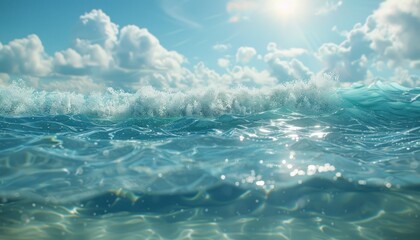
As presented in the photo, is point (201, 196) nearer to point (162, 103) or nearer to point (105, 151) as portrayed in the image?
point (105, 151)

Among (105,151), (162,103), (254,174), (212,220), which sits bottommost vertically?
(212,220)

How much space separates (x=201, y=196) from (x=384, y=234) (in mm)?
2483

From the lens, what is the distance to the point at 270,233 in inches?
154

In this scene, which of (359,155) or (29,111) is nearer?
(359,155)

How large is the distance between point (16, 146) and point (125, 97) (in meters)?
11.2

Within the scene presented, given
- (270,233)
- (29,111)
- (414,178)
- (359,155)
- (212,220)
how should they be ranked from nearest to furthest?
(270,233)
(212,220)
(414,178)
(359,155)
(29,111)

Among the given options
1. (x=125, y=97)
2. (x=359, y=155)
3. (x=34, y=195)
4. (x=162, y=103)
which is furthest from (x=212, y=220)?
(x=125, y=97)

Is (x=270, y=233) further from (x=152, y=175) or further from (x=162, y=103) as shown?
(x=162, y=103)

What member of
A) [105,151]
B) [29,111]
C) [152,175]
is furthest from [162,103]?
[152,175]

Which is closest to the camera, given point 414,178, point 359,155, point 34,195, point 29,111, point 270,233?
point 270,233

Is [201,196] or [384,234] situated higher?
[201,196]

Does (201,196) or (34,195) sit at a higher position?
(34,195)

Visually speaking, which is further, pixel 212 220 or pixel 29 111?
pixel 29 111

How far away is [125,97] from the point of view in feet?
58.1
